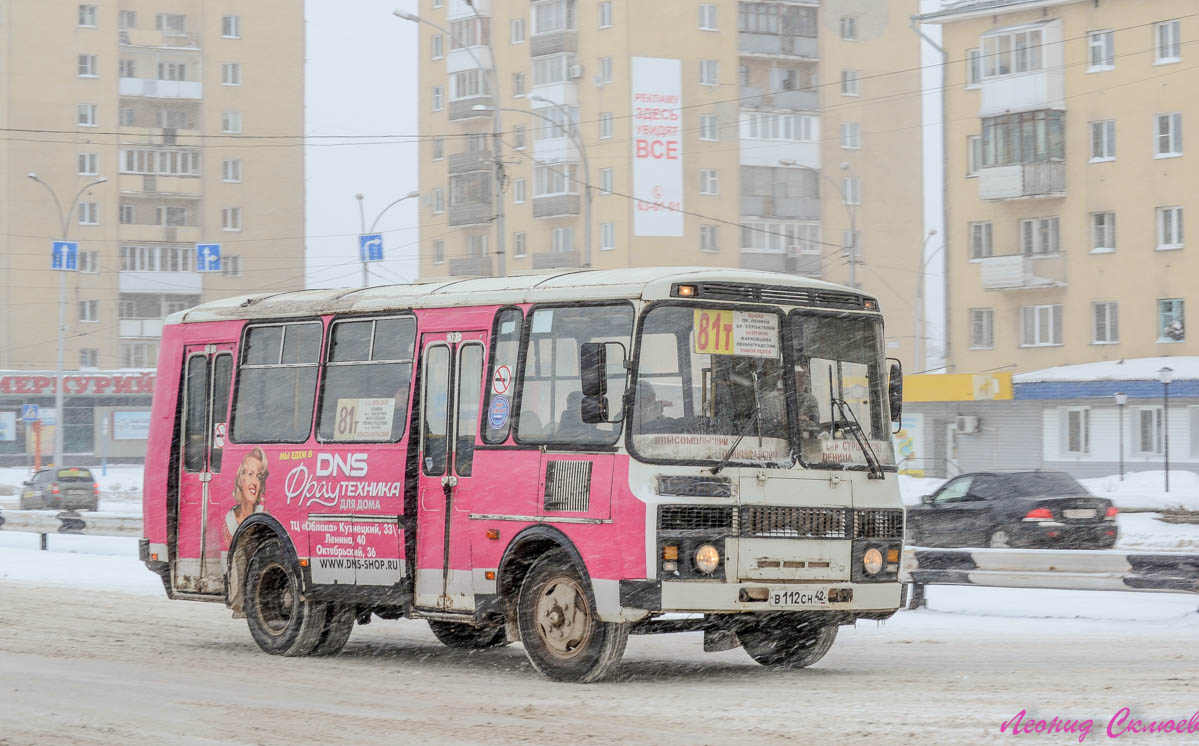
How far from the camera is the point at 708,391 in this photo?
11.9 m

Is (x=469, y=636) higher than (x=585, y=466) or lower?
lower

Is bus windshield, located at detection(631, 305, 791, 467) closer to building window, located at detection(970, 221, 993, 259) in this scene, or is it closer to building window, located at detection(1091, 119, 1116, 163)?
building window, located at detection(1091, 119, 1116, 163)

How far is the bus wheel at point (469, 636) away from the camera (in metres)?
15.2

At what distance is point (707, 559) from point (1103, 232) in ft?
166

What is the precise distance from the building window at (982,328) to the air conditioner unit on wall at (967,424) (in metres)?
3.17

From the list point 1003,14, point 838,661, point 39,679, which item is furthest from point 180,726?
point 1003,14

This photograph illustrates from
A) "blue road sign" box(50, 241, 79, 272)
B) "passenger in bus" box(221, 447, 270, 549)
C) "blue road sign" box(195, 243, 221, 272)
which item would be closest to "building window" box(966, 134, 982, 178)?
"blue road sign" box(195, 243, 221, 272)

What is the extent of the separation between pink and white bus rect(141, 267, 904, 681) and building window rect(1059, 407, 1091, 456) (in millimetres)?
46380

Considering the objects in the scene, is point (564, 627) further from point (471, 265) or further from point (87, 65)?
point (87, 65)

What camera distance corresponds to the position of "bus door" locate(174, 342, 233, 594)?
615 inches

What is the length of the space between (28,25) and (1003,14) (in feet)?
158

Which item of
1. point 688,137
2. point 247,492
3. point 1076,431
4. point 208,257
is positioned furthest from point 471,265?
point 247,492

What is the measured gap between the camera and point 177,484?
634 inches

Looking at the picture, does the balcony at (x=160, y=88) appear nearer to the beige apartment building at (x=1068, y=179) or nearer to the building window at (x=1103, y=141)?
the beige apartment building at (x=1068, y=179)
